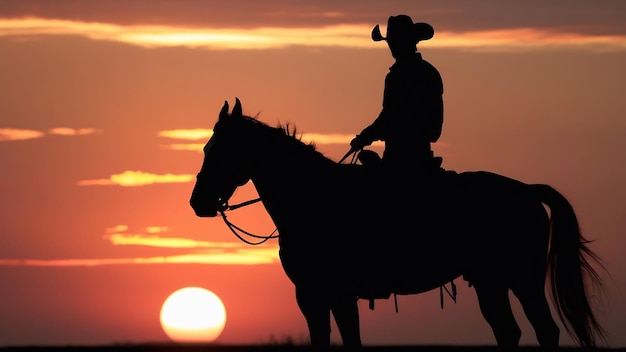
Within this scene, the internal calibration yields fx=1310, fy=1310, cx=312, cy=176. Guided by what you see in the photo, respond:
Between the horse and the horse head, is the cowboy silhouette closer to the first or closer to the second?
the horse

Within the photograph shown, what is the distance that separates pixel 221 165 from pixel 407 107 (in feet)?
7.61

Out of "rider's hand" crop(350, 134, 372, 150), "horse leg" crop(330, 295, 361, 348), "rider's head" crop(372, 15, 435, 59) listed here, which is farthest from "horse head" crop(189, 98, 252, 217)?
"rider's head" crop(372, 15, 435, 59)

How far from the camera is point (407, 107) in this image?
15.6 meters

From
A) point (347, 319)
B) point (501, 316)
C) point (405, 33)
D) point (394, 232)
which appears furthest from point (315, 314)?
point (405, 33)

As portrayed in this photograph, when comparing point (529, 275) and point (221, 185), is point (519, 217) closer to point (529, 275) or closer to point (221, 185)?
point (529, 275)

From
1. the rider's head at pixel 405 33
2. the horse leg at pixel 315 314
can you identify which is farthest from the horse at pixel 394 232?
the rider's head at pixel 405 33

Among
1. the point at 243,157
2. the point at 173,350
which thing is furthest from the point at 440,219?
the point at 173,350

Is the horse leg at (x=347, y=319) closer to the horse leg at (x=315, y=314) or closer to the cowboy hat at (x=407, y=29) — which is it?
the horse leg at (x=315, y=314)

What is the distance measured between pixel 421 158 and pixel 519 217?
159cm

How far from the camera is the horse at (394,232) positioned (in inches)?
599

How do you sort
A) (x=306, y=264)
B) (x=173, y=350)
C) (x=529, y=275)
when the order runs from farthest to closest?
(x=173, y=350) < (x=529, y=275) < (x=306, y=264)

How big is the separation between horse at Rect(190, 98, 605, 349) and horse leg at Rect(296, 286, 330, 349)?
0.01 metres

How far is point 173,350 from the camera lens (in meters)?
25.0

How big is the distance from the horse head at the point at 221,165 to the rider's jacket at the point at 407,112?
1.52 m
